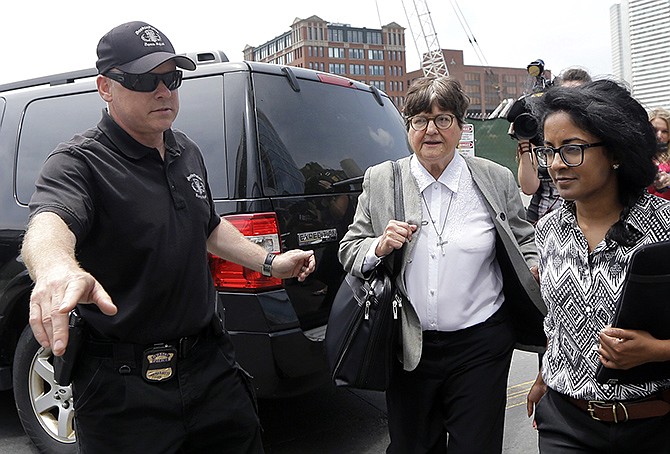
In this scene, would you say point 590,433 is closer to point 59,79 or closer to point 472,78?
point 59,79

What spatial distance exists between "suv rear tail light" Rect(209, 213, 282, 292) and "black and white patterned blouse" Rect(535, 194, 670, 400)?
1441 mm

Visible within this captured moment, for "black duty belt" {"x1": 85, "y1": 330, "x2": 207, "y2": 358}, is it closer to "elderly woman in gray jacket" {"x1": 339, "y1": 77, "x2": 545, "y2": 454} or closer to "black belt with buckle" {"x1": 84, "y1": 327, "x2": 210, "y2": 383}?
"black belt with buckle" {"x1": 84, "y1": 327, "x2": 210, "y2": 383}

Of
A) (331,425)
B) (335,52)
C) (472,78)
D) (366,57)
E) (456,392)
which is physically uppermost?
(335,52)

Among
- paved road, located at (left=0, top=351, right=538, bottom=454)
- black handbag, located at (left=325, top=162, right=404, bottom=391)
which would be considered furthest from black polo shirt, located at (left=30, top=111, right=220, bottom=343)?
paved road, located at (left=0, top=351, right=538, bottom=454)

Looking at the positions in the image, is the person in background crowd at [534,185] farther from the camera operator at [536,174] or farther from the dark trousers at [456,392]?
the dark trousers at [456,392]

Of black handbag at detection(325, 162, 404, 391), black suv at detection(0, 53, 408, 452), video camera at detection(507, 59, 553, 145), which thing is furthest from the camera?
black suv at detection(0, 53, 408, 452)

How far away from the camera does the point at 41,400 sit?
3.70 metres

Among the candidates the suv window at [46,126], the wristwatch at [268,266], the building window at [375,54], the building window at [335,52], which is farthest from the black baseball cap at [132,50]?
the building window at [375,54]

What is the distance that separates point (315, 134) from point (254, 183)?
643 millimetres

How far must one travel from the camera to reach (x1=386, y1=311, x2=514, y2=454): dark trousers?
2.56m

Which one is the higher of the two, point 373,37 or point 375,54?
point 373,37

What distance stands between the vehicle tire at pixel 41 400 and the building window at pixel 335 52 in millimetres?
119071

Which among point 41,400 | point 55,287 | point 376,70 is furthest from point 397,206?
point 376,70

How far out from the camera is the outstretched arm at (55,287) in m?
1.37
